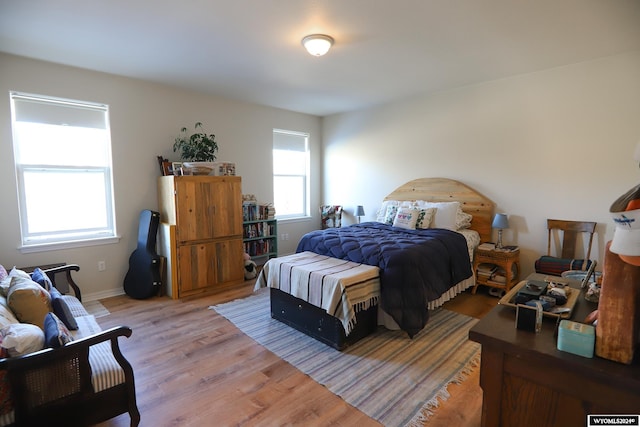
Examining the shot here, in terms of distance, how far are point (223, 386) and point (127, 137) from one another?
120 inches

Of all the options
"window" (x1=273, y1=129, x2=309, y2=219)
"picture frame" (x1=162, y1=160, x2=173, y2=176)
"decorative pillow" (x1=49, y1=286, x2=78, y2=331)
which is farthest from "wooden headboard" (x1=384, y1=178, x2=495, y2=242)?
"decorative pillow" (x1=49, y1=286, x2=78, y2=331)

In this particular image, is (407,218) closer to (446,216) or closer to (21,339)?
(446,216)

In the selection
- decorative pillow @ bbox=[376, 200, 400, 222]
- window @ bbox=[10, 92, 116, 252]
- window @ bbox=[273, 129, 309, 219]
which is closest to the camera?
window @ bbox=[10, 92, 116, 252]

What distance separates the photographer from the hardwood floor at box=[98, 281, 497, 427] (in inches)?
70.9

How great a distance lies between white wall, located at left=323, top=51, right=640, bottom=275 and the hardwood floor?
7.54 feet

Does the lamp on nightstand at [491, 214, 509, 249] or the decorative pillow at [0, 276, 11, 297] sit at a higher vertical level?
the lamp on nightstand at [491, 214, 509, 249]

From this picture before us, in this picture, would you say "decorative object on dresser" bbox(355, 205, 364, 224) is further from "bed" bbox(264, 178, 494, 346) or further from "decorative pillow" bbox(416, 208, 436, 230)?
"decorative pillow" bbox(416, 208, 436, 230)

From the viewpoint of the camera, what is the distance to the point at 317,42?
2549 millimetres

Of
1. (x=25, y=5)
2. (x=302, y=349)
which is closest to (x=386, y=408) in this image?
(x=302, y=349)

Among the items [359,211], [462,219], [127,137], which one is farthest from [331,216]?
[127,137]

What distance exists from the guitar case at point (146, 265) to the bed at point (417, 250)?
166 cm

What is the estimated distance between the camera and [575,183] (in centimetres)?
333

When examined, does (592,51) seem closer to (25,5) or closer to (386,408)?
(386,408)

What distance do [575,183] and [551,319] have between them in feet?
8.96
